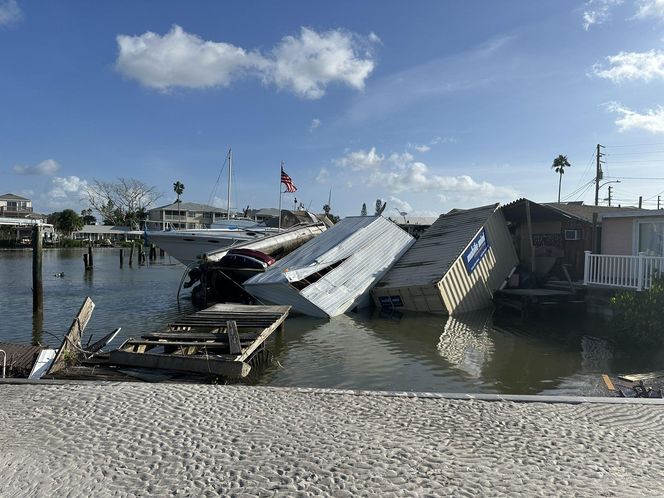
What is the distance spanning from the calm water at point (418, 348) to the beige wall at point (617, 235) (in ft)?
8.87

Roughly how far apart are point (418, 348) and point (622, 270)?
789cm

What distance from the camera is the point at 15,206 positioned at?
4085 inches

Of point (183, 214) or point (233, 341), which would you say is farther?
point (183, 214)

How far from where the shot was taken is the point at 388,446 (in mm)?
4727

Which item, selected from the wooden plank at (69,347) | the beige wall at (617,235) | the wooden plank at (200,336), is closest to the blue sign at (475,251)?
the beige wall at (617,235)

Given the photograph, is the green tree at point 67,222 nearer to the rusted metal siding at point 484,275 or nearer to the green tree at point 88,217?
the green tree at point 88,217

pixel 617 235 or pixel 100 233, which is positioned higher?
pixel 617 235

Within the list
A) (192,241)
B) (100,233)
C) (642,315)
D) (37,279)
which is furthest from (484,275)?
(100,233)

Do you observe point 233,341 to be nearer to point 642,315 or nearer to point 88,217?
point 642,315

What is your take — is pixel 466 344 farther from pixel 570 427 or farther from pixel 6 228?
pixel 6 228

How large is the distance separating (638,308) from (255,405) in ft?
32.6

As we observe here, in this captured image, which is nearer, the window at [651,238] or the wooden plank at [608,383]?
the wooden plank at [608,383]

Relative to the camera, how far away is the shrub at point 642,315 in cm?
1123

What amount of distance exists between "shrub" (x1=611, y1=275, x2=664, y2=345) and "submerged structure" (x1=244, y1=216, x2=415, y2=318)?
8.19m
